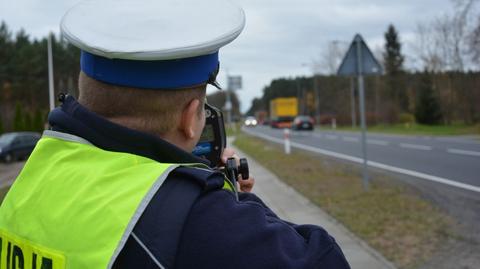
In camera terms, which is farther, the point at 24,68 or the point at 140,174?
the point at 24,68

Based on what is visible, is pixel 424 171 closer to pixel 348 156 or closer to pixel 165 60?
pixel 348 156

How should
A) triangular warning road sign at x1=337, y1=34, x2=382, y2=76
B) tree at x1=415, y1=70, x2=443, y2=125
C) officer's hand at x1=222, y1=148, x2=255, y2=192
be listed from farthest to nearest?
1. tree at x1=415, y1=70, x2=443, y2=125
2. triangular warning road sign at x1=337, y1=34, x2=382, y2=76
3. officer's hand at x1=222, y1=148, x2=255, y2=192

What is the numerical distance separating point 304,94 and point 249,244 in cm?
9409

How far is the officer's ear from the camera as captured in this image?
1.26 metres

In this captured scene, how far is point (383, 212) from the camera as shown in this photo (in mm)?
7684

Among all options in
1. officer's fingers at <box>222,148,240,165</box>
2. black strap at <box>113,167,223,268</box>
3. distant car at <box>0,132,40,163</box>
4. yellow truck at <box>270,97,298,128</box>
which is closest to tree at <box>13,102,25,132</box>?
distant car at <box>0,132,40,163</box>

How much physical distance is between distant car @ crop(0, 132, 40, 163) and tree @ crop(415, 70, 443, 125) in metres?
36.8

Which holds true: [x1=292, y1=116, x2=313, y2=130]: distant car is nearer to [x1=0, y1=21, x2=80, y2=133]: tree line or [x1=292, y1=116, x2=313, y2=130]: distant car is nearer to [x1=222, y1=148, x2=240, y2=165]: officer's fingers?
[x1=0, y1=21, x2=80, y2=133]: tree line

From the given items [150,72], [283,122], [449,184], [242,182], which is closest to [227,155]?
[242,182]

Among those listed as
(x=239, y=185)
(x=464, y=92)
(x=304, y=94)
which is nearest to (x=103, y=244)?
(x=239, y=185)

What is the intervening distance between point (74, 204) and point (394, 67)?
75990 millimetres

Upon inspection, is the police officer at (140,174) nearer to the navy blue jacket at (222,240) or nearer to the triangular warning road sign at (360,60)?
the navy blue jacket at (222,240)

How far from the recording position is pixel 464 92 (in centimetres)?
4606

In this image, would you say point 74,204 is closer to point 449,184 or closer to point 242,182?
point 242,182
